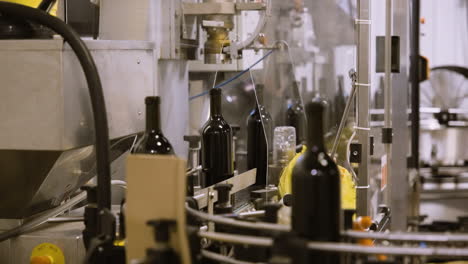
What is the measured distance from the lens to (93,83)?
4.21 ft

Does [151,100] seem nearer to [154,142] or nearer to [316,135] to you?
[154,142]

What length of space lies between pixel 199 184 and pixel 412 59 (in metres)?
1.18

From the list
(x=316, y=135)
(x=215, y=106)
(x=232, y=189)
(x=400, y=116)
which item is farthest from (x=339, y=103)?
(x=316, y=135)

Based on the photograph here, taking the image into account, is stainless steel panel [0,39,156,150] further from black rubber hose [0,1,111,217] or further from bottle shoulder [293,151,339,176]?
bottle shoulder [293,151,339,176]

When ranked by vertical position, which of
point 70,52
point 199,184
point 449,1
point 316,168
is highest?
point 449,1

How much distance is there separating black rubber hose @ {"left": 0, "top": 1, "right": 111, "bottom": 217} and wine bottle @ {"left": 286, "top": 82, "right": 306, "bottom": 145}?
1166 millimetres

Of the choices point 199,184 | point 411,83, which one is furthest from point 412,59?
point 199,184

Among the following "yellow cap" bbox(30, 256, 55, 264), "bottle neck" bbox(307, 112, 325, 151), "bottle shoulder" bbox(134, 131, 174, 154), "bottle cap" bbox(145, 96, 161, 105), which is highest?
"bottle cap" bbox(145, 96, 161, 105)

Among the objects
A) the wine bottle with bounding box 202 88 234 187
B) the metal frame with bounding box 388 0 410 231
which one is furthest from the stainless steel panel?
the metal frame with bounding box 388 0 410 231

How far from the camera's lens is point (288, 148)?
6.97 ft

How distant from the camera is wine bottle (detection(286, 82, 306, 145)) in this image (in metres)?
2.38

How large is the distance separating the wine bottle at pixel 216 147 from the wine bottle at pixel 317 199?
3.37 ft

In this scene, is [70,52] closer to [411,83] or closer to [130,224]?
[130,224]

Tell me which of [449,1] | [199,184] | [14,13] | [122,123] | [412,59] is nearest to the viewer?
[14,13]
